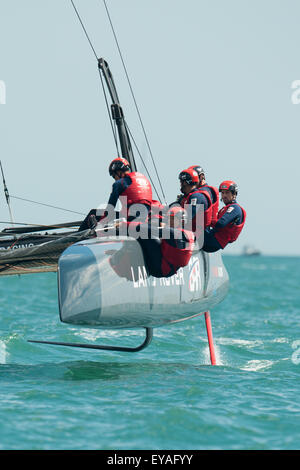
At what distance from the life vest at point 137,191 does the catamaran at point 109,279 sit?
47cm

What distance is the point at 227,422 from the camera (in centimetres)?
565

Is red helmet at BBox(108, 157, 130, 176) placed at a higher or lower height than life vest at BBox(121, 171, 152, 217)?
higher

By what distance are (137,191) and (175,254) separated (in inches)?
31.7

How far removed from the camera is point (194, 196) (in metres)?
7.73

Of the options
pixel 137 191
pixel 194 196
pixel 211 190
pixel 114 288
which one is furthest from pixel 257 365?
pixel 137 191

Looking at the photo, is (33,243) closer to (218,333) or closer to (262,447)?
(262,447)

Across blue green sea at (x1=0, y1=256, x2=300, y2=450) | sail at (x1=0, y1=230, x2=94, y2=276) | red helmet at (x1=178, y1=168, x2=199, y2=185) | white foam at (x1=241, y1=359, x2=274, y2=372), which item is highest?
red helmet at (x1=178, y1=168, x2=199, y2=185)

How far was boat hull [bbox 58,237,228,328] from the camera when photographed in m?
6.59

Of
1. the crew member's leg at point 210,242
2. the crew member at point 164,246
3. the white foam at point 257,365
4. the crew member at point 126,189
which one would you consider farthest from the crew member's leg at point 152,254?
the white foam at point 257,365

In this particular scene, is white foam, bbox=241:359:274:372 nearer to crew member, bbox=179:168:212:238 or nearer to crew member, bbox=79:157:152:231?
crew member, bbox=179:168:212:238

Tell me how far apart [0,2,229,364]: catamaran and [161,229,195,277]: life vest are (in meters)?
0.21

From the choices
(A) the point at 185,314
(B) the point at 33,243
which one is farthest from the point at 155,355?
(B) the point at 33,243
